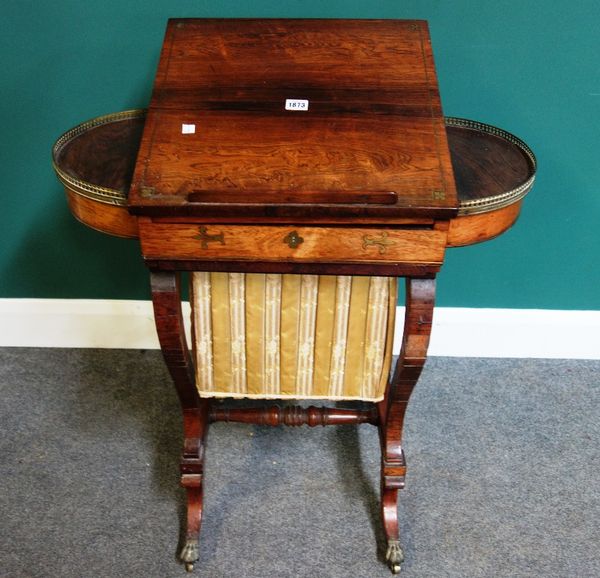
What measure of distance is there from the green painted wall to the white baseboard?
0.08 meters

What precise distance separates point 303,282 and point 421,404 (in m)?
0.79

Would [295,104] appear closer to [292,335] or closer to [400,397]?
[292,335]

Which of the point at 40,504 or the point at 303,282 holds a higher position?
the point at 303,282

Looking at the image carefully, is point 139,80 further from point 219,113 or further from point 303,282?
point 303,282

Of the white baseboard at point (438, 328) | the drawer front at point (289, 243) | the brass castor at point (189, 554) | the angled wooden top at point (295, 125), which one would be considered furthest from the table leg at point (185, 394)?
the white baseboard at point (438, 328)

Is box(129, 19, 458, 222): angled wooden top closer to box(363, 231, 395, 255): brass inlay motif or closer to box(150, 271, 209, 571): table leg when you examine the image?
box(363, 231, 395, 255): brass inlay motif

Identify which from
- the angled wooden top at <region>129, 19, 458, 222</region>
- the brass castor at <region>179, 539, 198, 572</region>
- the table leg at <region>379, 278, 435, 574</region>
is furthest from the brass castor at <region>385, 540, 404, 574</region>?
the angled wooden top at <region>129, 19, 458, 222</region>

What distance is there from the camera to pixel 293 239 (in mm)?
1378

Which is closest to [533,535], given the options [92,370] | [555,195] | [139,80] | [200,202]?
[555,195]

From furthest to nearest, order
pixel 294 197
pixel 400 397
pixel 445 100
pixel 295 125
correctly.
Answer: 1. pixel 445 100
2. pixel 400 397
3. pixel 295 125
4. pixel 294 197

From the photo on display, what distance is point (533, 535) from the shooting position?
1.91 meters

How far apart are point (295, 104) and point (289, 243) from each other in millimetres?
314

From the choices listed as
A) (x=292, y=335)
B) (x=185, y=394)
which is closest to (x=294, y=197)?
(x=292, y=335)

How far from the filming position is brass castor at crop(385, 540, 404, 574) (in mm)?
1803
